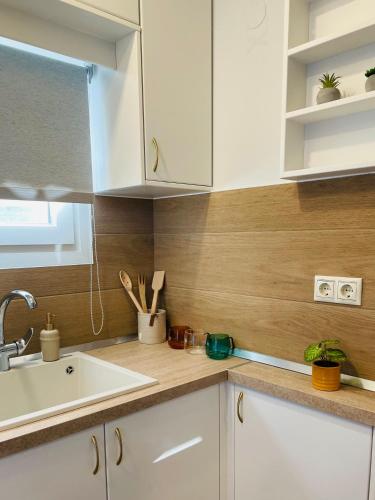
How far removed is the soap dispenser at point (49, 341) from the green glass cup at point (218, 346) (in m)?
0.59

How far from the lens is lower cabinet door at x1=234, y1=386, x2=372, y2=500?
109 centimetres

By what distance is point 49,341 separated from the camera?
1.44m

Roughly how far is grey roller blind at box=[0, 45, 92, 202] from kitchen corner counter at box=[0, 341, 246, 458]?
699 millimetres

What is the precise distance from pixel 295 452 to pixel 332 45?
128cm

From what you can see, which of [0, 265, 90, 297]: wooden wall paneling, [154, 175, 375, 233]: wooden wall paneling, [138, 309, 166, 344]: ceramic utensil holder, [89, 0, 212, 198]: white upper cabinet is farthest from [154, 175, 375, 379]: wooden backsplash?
[0, 265, 90, 297]: wooden wall paneling

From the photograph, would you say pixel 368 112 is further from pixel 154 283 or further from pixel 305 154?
pixel 154 283

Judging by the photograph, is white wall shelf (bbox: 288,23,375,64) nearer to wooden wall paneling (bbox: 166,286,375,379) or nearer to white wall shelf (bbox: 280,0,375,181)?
white wall shelf (bbox: 280,0,375,181)

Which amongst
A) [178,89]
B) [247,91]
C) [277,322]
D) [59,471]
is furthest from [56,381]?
[247,91]

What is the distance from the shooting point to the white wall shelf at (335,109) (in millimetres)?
1070

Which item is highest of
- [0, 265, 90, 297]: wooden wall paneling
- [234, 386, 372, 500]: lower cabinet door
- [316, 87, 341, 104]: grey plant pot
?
[316, 87, 341, 104]: grey plant pot

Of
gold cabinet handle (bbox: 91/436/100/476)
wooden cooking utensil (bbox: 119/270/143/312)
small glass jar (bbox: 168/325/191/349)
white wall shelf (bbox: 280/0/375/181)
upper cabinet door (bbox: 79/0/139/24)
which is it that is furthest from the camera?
wooden cooking utensil (bbox: 119/270/143/312)

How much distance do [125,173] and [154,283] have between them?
24.0 inches

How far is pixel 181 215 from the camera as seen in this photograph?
177cm

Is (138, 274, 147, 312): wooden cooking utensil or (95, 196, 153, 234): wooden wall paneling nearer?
(95, 196, 153, 234): wooden wall paneling
